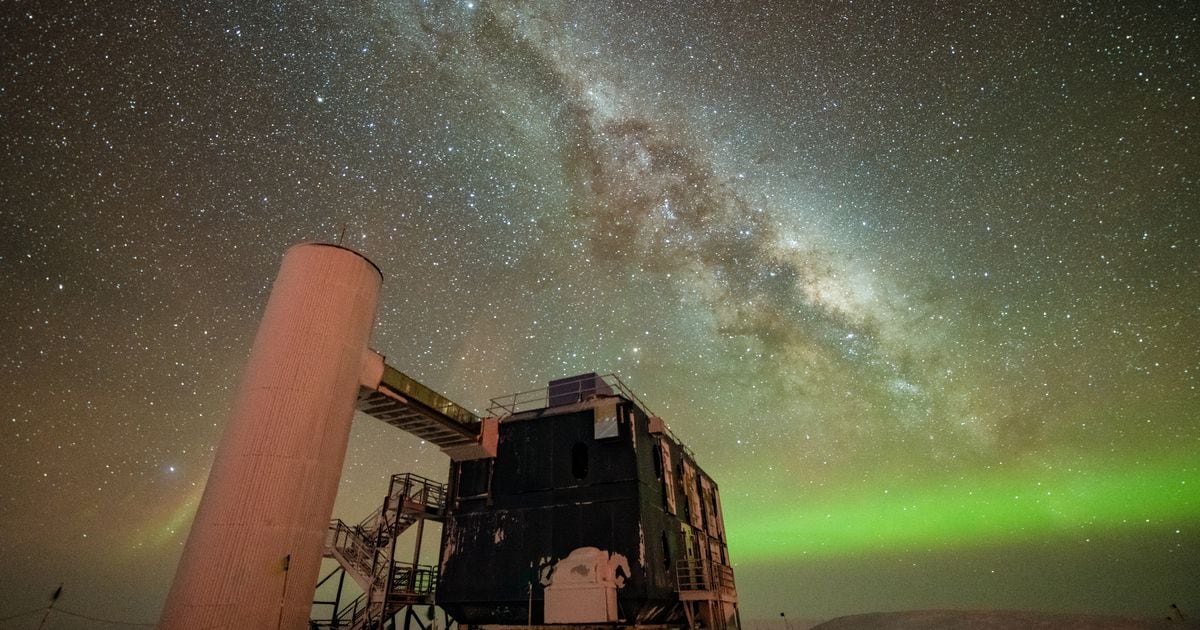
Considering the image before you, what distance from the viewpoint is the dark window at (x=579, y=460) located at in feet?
68.9

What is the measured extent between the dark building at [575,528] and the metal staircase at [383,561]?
156 centimetres

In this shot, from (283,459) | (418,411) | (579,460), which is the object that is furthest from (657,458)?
(283,459)

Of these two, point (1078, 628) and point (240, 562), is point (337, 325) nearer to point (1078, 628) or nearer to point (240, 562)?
point (240, 562)

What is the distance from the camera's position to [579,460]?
21359mm

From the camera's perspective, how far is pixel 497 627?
64.5 feet

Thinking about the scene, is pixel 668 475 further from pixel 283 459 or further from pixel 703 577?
pixel 283 459

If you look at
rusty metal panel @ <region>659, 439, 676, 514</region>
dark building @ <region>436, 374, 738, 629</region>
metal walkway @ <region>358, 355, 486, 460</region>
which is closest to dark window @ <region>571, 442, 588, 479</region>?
dark building @ <region>436, 374, 738, 629</region>

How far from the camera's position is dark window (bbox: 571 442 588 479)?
827 inches

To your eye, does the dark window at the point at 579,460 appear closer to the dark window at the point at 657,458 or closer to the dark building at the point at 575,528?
the dark building at the point at 575,528

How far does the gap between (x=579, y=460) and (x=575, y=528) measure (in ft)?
9.11

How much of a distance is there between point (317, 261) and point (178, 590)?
9.25m

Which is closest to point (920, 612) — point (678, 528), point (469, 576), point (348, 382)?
point (678, 528)

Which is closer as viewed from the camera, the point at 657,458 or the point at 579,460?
the point at 579,460

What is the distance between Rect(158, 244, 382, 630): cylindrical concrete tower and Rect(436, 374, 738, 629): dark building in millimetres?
8070
